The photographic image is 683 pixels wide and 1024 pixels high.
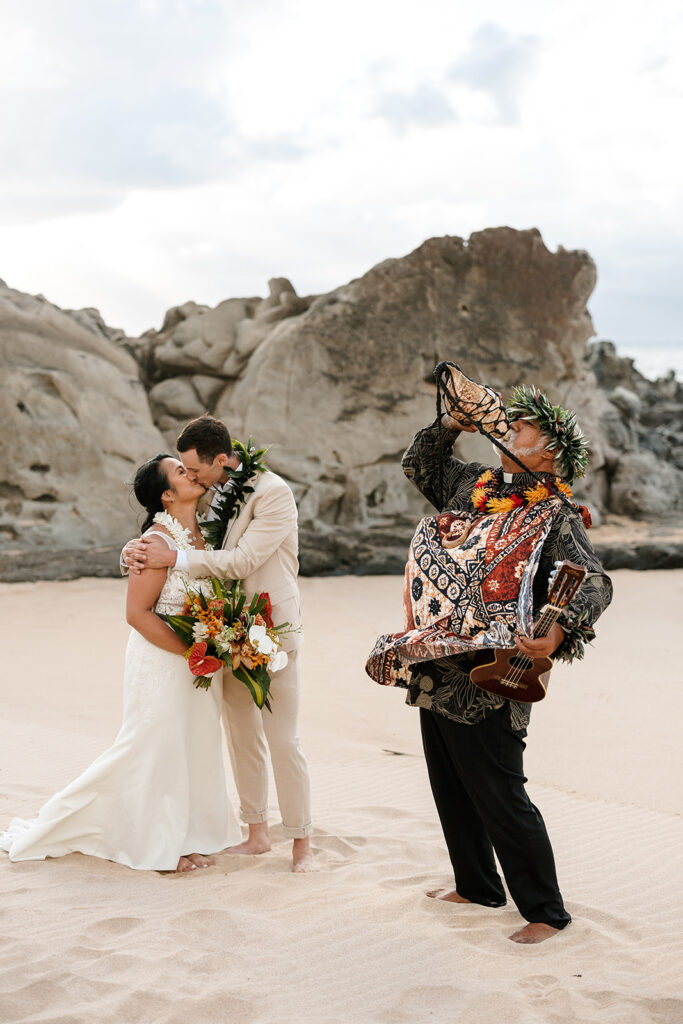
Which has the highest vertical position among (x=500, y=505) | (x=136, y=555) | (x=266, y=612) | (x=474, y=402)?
(x=474, y=402)

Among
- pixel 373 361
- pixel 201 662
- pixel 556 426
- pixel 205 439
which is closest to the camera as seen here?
pixel 556 426

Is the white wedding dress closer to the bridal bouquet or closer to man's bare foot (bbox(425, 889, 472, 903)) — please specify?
the bridal bouquet

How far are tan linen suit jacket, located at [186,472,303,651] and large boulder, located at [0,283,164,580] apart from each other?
964cm

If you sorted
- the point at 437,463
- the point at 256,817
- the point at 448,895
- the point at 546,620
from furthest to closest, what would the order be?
the point at 256,817 < the point at 437,463 < the point at 448,895 < the point at 546,620

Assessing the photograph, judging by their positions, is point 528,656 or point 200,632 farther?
point 200,632

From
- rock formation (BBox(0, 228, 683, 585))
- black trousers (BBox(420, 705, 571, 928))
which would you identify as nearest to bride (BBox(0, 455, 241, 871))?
black trousers (BBox(420, 705, 571, 928))

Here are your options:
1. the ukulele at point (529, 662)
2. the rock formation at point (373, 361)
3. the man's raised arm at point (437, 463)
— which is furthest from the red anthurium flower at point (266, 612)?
the rock formation at point (373, 361)

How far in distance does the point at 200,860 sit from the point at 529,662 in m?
2.00

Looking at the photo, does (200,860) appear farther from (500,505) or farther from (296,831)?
(500,505)

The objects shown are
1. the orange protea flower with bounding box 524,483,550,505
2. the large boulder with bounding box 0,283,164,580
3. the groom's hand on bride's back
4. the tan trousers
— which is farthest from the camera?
the large boulder with bounding box 0,283,164,580

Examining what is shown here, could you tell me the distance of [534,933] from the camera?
156 inches

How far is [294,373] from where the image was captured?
16.0m

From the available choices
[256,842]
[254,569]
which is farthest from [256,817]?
[254,569]

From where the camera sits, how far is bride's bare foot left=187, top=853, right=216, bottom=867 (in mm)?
4742
